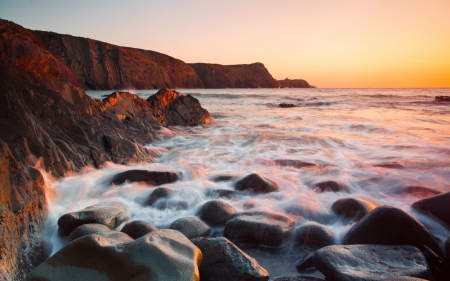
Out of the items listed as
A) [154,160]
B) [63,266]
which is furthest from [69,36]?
[63,266]

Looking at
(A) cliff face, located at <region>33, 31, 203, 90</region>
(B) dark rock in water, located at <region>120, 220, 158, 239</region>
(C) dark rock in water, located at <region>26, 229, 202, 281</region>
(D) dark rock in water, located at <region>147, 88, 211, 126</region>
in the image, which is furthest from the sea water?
(A) cliff face, located at <region>33, 31, 203, 90</region>

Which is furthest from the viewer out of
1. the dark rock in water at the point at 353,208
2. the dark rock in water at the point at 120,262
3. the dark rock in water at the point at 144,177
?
the dark rock in water at the point at 144,177

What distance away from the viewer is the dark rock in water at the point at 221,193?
413 centimetres

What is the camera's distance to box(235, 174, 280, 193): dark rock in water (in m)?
4.27

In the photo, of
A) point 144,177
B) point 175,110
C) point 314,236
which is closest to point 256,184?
point 314,236

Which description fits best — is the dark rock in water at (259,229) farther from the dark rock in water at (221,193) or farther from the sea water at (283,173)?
the dark rock in water at (221,193)

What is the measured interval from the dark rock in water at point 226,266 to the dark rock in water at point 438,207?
2.13 metres

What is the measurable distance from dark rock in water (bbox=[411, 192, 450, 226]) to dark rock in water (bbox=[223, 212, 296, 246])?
1.46 meters

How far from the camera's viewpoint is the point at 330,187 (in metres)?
4.35

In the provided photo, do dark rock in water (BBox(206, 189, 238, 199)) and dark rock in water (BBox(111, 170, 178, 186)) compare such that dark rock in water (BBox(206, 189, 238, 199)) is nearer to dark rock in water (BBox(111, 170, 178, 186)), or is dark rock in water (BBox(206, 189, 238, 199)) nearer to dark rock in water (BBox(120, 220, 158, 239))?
dark rock in water (BBox(111, 170, 178, 186))

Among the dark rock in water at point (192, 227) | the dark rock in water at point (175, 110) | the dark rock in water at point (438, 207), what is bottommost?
the dark rock in water at point (192, 227)

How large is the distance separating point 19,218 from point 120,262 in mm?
1224

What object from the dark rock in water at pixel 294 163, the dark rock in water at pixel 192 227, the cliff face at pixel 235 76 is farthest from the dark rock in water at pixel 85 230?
the cliff face at pixel 235 76

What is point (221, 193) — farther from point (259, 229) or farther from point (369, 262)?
point (369, 262)
